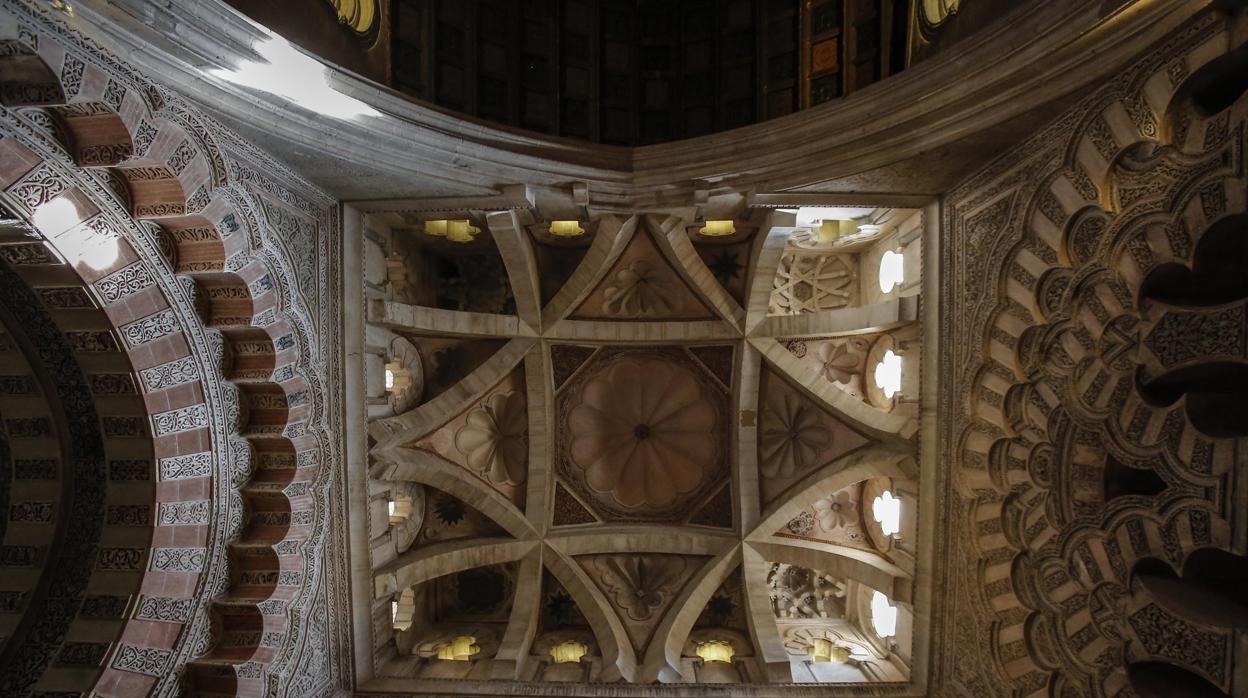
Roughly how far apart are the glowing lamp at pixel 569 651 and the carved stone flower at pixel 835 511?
151 inches

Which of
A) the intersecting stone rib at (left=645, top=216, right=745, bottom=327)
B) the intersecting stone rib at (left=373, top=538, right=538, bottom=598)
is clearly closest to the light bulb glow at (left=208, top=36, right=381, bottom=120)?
the intersecting stone rib at (left=645, top=216, right=745, bottom=327)

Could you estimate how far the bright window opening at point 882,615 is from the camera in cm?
827

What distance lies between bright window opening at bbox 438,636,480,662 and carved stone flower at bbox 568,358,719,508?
2.82 m

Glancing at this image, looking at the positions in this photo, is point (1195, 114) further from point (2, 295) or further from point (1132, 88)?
point (2, 295)

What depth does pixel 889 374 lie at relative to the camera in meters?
8.00

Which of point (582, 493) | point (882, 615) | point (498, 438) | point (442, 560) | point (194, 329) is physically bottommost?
point (882, 615)

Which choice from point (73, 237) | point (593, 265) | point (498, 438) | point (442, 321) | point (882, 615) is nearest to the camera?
point (73, 237)

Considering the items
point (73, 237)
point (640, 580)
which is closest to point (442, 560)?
point (640, 580)

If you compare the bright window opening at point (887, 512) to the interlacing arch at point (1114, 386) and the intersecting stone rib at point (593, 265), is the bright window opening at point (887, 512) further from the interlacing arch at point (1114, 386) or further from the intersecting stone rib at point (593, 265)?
the intersecting stone rib at point (593, 265)

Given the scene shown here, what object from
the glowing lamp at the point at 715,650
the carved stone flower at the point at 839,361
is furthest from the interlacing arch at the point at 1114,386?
the glowing lamp at the point at 715,650

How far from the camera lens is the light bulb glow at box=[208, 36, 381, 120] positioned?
4.73 meters

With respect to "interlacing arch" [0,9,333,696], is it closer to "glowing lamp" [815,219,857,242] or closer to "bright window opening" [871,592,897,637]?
"glowing lamp" [815,219,857,242]

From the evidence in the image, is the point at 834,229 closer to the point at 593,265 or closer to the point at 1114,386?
the point at 593,265

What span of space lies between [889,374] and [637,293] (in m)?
3.57
